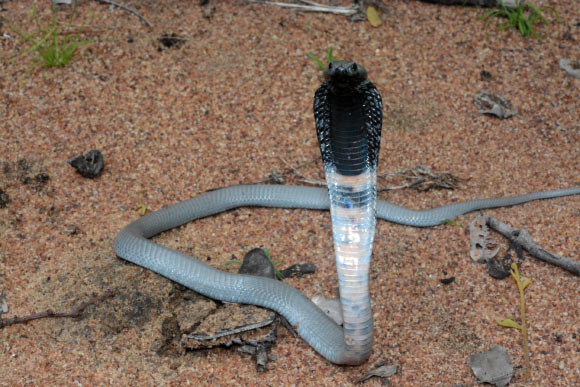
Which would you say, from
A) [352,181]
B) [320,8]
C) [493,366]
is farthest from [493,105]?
[352,181]

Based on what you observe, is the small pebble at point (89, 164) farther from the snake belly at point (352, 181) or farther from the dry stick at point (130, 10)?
the snake belly at point (352, 181)

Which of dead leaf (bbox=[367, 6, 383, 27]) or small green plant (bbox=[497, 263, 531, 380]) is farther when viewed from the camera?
dead leaf (bbox=[367, 6, 383, 27])

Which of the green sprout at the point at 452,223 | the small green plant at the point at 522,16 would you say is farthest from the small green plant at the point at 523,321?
the small green plant at the point at 522,16

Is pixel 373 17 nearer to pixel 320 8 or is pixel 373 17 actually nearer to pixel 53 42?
pixel 320 8

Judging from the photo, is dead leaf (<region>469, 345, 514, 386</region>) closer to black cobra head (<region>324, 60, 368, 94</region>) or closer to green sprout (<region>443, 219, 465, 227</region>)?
green sprout (<region>443, 219, 465, 227</region>)

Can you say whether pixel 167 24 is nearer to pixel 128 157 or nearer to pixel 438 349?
pixel 128 157

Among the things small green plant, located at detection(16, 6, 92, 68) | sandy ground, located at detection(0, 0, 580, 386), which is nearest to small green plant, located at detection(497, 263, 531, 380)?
sandy ground, located at detection(0, 0, 580, 386)
